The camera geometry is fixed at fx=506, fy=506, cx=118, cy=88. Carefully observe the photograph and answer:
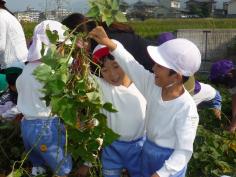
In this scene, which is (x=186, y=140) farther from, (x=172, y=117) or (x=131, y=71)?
(x=131, y=71)

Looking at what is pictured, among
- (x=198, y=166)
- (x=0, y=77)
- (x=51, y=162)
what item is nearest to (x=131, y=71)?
(x=51, y=162)

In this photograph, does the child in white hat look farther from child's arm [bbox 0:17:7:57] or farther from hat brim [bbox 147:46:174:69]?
child's arm [bbox 0:17:7:57]

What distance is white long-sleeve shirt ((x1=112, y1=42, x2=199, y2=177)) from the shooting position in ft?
9.71

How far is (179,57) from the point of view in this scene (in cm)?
303

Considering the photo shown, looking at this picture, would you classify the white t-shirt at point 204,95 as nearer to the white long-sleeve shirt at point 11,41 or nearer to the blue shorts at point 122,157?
the blue shorts at point 122,157

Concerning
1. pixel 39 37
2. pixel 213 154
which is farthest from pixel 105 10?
pixel 213 154

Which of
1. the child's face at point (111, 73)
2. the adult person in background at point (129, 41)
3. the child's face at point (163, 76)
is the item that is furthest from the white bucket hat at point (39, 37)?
the child's face at point (163, 76)

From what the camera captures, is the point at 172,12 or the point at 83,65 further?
the point at 172,12

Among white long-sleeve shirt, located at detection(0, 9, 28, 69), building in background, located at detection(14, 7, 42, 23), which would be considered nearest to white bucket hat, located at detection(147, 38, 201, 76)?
white long-sleeve shirt, located at detection(0, 9, 28, 69)

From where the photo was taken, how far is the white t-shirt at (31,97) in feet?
11.9

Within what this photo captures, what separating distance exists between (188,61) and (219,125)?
272 cm

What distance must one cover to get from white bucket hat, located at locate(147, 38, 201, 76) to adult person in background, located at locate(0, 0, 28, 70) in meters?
2.50

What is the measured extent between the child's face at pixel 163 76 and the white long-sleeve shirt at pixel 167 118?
0.12 m

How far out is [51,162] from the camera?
12.5ft
